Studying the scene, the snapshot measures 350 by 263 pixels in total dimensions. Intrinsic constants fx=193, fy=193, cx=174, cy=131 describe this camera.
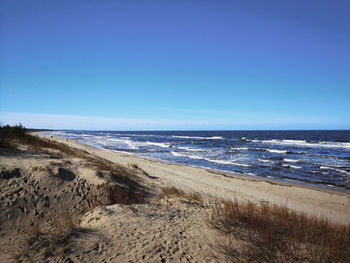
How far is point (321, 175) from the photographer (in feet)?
54.0

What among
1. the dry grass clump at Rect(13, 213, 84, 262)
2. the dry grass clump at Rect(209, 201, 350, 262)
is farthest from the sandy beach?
the dry grass clump at Rect(209, 201, 350, 262)

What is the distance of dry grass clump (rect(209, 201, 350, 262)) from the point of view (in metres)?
3.34

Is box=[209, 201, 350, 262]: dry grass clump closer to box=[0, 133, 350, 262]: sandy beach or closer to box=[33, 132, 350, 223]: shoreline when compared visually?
box=[0, 133, 350, 262]: sandy beach

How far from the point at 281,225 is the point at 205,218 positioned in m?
1.77

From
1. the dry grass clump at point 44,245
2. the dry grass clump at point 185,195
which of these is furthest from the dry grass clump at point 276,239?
the dry grass clump at point 44,245

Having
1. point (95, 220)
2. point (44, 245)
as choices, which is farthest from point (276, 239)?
point (44, 245)

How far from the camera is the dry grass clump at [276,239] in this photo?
334cm

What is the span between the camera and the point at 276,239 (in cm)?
390

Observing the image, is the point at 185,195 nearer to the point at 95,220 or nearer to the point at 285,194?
the point at 95,220

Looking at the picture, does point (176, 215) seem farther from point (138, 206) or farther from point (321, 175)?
point (321, 175)

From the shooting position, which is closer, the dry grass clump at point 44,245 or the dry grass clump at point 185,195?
the dry grass clump at point 44,245

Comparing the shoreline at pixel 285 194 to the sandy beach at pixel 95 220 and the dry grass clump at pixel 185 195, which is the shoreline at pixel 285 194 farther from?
the dry grass clump at pixel 185 195

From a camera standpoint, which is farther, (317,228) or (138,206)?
(138,206)

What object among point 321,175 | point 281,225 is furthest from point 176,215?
point 321,175
